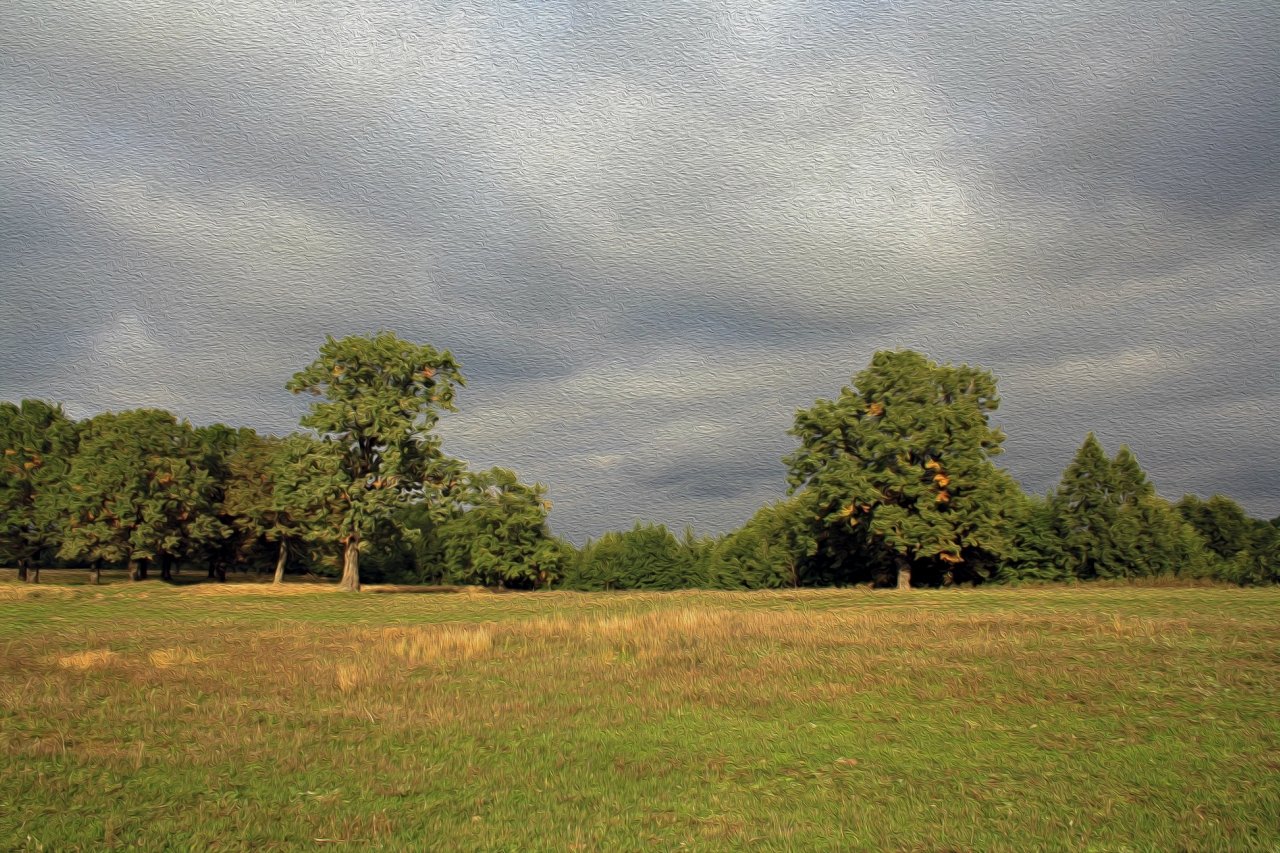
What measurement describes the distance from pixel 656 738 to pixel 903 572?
50.5 meters

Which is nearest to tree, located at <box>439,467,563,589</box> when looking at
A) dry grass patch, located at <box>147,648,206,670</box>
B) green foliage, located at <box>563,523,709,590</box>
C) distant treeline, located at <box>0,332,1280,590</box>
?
distant treeline, located at <box>0,332,1280,590</box>

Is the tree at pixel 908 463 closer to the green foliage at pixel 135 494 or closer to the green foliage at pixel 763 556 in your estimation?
the green foliage at pixel 763 556

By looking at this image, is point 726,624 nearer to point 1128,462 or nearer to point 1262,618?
point 1262,618

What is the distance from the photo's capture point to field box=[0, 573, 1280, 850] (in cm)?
823

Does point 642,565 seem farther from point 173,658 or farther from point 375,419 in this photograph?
point 173,658

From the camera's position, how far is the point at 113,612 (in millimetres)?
34906

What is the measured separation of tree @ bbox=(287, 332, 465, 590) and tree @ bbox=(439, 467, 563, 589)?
57.8 ft

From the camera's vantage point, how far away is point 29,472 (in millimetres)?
71688

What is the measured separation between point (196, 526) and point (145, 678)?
59.0 meters

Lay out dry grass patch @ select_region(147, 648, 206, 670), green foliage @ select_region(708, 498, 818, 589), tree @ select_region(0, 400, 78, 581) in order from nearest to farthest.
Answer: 1. dry grass patch @ select_region(147, 648, 206, 670)
2. tree @ select_region(0, 400, 78, 581)
3. green foliage @ select_region(708, 498, 818, 589)

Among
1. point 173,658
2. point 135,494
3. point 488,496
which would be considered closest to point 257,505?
point 135,494

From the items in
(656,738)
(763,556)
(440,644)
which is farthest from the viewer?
(763,556)

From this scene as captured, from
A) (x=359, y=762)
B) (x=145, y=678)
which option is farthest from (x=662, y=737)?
(x=145, y=678)

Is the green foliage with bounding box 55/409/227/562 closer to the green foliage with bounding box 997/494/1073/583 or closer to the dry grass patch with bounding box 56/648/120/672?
the dry grass patch with bounding box 56/648/120/672
